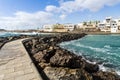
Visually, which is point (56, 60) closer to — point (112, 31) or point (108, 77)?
point (108, 77)

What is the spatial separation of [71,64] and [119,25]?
8794cm

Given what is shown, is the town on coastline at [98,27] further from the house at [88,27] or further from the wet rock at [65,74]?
the wet rock at [65,74]

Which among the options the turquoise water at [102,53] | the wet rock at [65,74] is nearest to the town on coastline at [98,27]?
the turquoise water at [102,53]

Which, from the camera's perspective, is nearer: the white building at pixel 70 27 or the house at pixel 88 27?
the house at pixel 88 27

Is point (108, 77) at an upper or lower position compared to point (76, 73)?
lower

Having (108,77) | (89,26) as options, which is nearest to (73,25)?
(89,26)

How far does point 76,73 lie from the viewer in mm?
7418

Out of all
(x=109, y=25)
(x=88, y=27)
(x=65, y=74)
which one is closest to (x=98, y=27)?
(x=88, y=27)

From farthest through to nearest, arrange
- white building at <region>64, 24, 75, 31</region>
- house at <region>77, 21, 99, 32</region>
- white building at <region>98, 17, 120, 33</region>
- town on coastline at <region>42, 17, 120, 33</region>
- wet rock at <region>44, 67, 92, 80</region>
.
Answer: white building at <region>64, 24, 75, 31</region> → house at <region>77, 21, 99, 32</region> → town on coastline at <region>42, 17, 120, 33</region> → white building at <region>98, 17, 120, 33</region> → wet rock at <region>44, 67, 92, 80</region>

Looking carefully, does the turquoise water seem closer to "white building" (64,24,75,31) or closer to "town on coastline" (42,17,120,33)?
"town on coastline" (42,17,120,33)

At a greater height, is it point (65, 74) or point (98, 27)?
point (65, 74)

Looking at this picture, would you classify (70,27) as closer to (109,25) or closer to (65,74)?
(109,25)

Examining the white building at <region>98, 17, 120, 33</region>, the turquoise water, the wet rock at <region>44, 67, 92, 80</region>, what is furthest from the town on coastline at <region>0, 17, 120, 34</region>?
the wet rock at <region>44, 67, 92, 80</region>

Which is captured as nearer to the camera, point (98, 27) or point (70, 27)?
point (98, 27)
